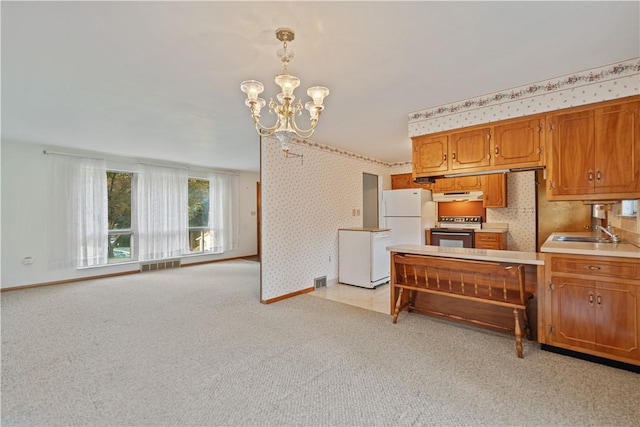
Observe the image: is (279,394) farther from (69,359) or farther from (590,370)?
(590,370)

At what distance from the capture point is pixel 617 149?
92.1 inches

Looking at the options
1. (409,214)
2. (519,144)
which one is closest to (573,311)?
(519,144)

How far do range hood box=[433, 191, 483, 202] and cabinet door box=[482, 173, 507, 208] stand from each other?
128 millimetres

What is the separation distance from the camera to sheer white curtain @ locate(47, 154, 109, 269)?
4.88 meters

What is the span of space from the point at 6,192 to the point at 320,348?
5324 millimetres

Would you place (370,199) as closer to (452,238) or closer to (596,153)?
(452,238)

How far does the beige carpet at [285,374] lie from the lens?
1.71 meters

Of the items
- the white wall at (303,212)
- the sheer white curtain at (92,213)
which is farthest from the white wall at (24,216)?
the white wall at (303,212)

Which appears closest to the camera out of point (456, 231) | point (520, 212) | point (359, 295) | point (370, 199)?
point (359, 295)

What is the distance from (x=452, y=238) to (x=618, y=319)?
320cm

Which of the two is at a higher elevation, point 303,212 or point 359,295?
point 303,212

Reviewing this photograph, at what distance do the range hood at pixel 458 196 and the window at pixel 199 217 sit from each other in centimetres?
518

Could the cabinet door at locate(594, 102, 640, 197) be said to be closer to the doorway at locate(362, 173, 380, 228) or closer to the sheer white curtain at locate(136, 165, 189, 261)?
the doorway at locate(362, 173, 380, 228)

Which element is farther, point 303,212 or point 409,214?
point 409,214
